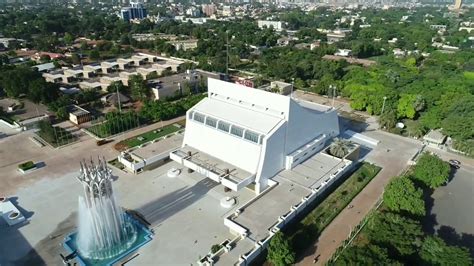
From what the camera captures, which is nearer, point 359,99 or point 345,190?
point 345,190

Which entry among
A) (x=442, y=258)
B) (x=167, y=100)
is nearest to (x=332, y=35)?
(x=167, y=100)

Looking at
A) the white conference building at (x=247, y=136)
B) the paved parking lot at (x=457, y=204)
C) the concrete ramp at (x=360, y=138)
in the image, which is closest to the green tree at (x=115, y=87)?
the white conference building at (x=247, y=136)

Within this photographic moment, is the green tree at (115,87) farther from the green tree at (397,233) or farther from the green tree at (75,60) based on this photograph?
the green tree at (397,233)

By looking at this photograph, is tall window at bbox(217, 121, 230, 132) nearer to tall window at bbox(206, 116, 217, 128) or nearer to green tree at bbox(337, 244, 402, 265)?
tall window at bbox(206, 116, 217, 128)

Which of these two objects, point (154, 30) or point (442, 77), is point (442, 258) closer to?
point (442, 77)

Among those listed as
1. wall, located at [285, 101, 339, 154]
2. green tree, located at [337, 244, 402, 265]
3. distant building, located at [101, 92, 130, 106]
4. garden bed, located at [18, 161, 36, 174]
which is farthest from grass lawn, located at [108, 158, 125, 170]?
green tree, located at [337, 244, 402, 265]

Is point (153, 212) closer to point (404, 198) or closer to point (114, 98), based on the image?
point (404, 198)
